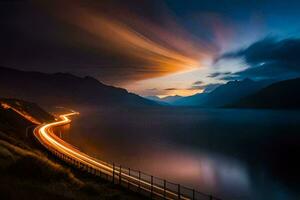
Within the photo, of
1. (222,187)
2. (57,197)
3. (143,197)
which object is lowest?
(222,187)

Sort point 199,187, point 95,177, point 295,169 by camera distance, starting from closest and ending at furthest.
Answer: point 95,177
point 199,187
point 295,169

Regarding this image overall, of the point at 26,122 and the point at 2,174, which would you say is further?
the point at 26,122

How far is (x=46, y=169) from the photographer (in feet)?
100

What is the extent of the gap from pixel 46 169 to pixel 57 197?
9167 mm

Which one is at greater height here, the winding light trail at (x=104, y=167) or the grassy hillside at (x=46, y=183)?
the grassy hillside at (x=46, y=183)

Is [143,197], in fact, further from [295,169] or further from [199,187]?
[295,169]

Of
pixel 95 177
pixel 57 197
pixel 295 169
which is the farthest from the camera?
pixel 295 169

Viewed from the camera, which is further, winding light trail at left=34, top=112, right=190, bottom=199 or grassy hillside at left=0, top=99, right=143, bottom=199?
winding light trail at left=34, top=112, right=190, bottom=199

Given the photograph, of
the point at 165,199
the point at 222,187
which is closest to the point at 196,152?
the point at 222,187

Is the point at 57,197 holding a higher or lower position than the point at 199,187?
higher

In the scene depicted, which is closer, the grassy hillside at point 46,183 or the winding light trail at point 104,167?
the grassy hillside at point 46,183

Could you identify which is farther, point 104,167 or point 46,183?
point 104,167

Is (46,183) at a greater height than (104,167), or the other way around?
(46,183)

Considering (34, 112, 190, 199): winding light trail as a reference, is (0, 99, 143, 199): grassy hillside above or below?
above
